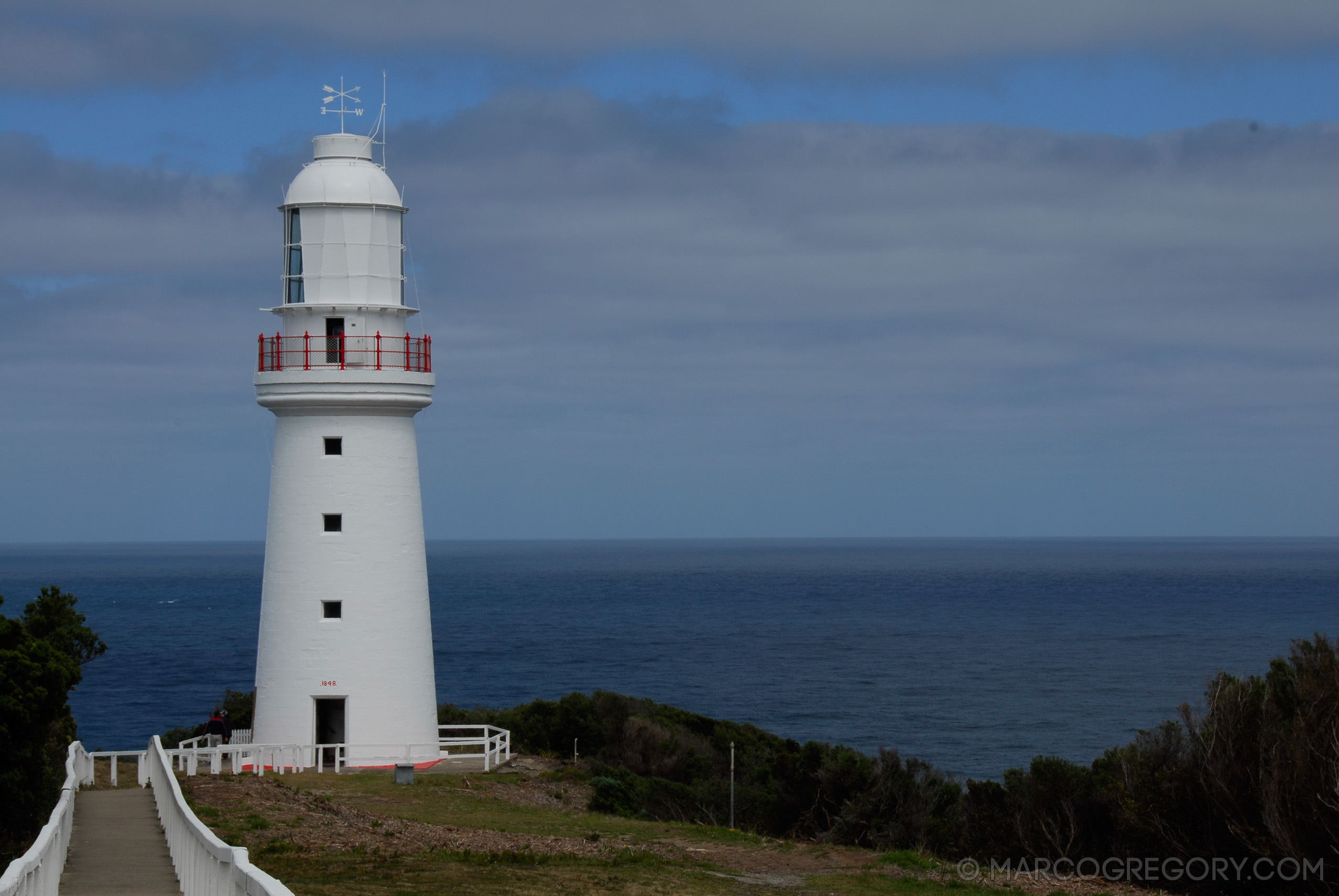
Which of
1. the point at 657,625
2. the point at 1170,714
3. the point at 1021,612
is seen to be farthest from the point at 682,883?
the point at 1021,612

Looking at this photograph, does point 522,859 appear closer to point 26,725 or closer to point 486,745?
point 26,725

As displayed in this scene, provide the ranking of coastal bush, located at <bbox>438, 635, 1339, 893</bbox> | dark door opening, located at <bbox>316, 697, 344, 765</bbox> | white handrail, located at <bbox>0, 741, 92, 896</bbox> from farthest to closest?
dark door opening, located at <bbox>316, 697, 344, 765</bbox>
coastal bush, located at <bbox>438, 635, 1339, 893</bbox>
white handrail, located at <bbox>0, 741, 92, 896</bbox>

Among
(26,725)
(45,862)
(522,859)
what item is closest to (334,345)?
(26,725)

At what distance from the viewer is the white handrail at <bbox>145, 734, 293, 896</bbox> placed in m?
8.71

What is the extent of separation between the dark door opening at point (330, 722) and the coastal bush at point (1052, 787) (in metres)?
4.78

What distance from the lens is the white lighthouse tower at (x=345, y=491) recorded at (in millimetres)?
23750

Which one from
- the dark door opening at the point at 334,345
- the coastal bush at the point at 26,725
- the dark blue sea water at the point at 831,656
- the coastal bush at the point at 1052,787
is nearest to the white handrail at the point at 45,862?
the coastal bush at the point at 26,725

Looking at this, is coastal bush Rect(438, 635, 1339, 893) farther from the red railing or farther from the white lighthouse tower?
the red railing

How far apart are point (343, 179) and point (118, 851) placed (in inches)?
523

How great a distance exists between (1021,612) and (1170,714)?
66949 millimetres

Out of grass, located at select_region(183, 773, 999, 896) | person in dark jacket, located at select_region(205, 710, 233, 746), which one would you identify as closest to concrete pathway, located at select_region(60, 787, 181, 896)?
grass, located at select_region(183, 773, 999, 896)

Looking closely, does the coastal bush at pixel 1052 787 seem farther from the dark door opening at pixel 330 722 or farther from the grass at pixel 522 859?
the dark door opening at pixel 330 722

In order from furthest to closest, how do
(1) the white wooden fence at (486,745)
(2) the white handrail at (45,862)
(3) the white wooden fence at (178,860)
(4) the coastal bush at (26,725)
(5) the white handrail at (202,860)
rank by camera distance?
(1) the white wooden fence at (486,745) → (4) the coastal bush at (26,725) → (2) the white handrail at (45,862) → (3) the white wooden fence at (178,860) → (5) the white handrail at (202,860)

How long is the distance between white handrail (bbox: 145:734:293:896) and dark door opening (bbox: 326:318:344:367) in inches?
345
